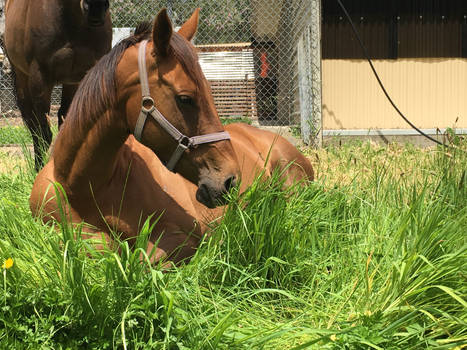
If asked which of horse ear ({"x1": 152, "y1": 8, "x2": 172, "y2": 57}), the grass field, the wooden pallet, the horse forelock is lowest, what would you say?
the wooden pallet

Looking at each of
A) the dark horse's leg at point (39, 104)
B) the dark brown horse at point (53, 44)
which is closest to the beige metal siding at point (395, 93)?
the dark brown horse at point (53, 44)

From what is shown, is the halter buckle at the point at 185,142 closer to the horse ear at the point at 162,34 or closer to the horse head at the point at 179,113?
the horse head at the point at 179,113

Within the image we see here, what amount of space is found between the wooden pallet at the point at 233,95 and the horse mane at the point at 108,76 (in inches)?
371

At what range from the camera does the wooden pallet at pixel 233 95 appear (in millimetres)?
12164

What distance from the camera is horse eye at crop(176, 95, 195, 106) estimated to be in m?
2.42

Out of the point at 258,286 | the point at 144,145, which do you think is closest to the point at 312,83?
the point at 144,145

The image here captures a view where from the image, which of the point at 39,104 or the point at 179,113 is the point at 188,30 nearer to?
the point at 179,113

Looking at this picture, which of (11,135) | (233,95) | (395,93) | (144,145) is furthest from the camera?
(233,95)

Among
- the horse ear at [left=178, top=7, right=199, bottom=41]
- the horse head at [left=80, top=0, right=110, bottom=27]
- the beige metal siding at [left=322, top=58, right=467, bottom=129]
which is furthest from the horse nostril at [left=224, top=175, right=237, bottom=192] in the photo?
the beige metal siding at [left=322, top=58, right=467, bottom=129]

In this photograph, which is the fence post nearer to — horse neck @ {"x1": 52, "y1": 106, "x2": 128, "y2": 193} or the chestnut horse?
the chestnut horse

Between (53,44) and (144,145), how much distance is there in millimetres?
2435

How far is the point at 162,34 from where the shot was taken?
241cm

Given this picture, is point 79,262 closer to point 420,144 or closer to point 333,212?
point 333,212

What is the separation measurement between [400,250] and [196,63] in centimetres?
120
